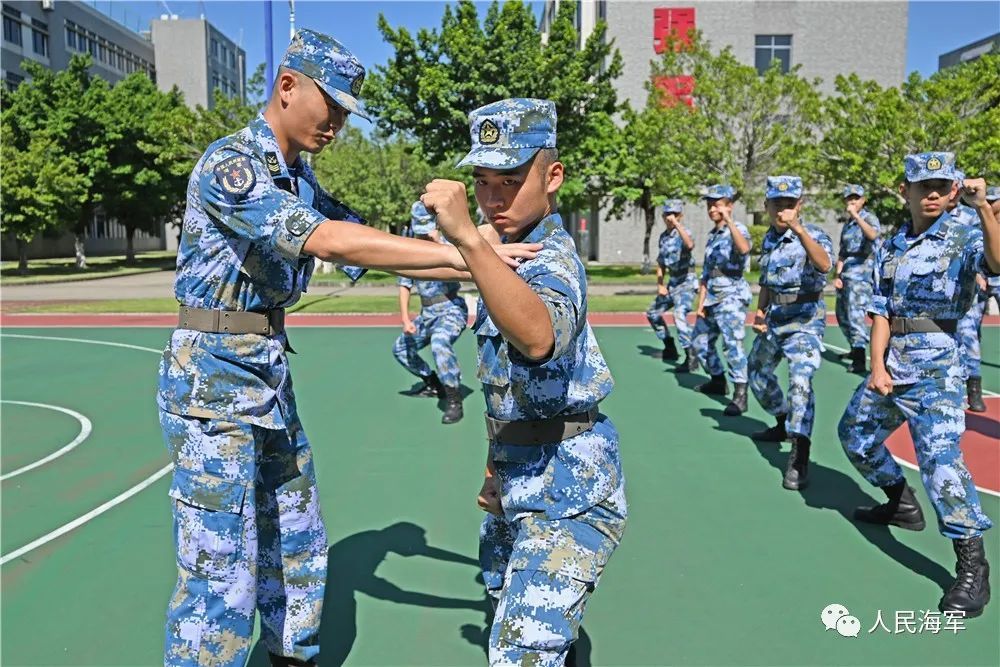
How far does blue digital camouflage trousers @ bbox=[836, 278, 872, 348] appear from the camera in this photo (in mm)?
11297

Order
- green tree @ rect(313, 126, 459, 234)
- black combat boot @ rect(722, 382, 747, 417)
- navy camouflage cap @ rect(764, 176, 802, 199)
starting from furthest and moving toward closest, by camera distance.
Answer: green tree @ rect(313, 126, 459, 234) < black combat boot @ rect(722, 382, 747, 417) < navy camouflage cap @ rect(764, 176, 802, 199)

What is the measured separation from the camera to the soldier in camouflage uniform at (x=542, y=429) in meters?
2.40

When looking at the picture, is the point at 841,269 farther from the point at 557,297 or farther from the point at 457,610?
the point at 557,297

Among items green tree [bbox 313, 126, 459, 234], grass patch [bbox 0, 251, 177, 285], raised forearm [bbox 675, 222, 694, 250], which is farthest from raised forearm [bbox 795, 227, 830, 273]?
green tree [bbox 313, 126, 459, 234]

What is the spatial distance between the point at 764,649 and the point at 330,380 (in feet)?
24.7

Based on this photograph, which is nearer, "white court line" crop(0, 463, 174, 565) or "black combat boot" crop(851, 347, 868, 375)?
"white court line" crop(0, 463, 174, 565)

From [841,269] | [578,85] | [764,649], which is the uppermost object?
[578,85]

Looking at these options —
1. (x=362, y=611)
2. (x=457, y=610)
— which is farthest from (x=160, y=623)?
(x=457, y=610)

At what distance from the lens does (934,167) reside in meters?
4.48

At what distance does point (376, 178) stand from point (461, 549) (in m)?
30.1

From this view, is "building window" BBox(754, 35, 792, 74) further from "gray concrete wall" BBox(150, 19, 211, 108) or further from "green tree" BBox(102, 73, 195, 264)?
"gray concrete wall" BBox(150, 19, 211, 108)

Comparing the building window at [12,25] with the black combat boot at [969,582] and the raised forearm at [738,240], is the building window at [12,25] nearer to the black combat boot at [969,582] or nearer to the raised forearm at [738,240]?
the raised forearm at [738,240]

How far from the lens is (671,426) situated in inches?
318

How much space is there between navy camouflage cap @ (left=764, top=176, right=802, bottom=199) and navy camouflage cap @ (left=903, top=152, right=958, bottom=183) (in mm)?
1882
